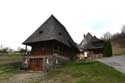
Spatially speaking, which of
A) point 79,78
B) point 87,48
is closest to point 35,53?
point 79,78

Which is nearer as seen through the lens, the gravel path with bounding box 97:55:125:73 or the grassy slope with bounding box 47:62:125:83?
the grassy slope with bounding box 47:62:125:83

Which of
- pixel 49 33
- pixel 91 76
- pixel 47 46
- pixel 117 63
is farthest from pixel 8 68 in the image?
pixel 91 76

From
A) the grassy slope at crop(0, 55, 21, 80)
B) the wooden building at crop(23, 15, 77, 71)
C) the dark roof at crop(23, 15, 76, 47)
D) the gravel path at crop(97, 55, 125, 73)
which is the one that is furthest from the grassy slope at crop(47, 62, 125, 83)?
the dark roof at crop(23, 15, 76, 47)

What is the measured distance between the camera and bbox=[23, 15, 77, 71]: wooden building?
35438 mm

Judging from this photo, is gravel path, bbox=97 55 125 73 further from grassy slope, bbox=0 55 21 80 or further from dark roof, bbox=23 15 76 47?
grassy slope, bbox=0 55 21 80

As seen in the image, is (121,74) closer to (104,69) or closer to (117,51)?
(104,69)

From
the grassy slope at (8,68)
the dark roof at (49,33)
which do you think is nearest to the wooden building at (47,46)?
the dark roof at (49,33)

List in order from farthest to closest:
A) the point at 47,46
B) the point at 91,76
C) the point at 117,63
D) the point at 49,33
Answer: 1. the point at 49,33
2. the point at 47,46
3. the point at 117,63
4. the point at 91,76

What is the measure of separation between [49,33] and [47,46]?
6.67 feet

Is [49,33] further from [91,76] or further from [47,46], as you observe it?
[91,76]

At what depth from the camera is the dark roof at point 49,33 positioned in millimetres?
37047

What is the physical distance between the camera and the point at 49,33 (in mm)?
37562

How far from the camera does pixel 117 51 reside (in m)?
52.8

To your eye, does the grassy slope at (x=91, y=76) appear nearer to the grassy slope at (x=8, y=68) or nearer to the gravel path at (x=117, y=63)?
the gravel path at (x=117, y=63)
